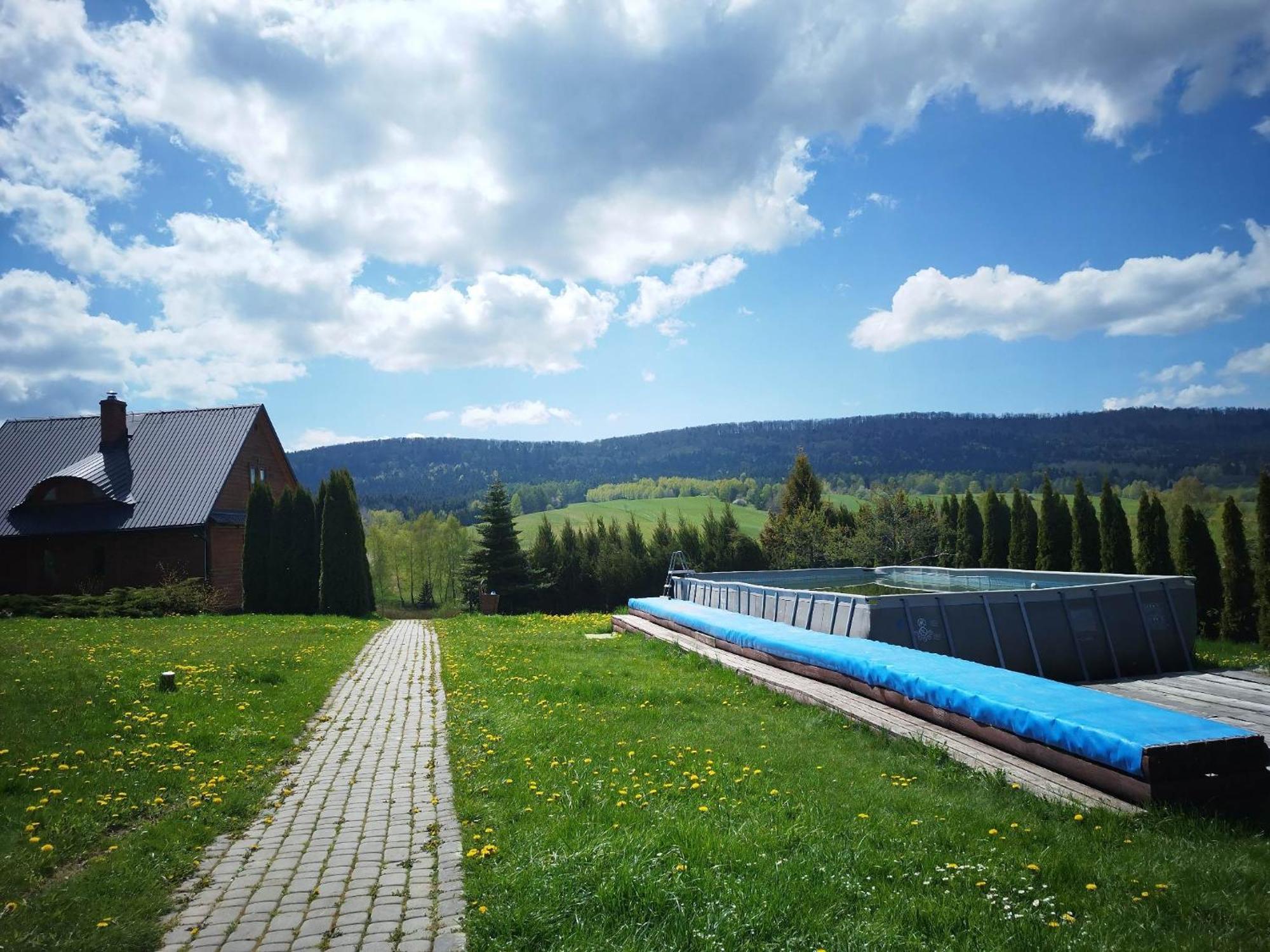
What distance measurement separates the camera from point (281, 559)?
94.4ft

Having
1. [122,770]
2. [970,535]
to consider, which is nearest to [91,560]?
[122,770]

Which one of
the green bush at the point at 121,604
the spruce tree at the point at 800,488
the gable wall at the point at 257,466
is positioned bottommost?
the green bush at the point at 121,604

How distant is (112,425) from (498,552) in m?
18.4

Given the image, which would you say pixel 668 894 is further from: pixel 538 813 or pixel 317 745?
pixel 317 745

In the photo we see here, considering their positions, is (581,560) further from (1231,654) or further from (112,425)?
(1231,654)

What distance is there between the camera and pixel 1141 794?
4746 mm

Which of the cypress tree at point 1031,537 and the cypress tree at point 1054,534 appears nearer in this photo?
the cypress tree at point 1054,534

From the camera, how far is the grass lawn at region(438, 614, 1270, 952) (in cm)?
342

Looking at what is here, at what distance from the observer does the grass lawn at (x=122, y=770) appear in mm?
3973

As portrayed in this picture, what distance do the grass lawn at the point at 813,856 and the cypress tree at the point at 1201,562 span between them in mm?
16334

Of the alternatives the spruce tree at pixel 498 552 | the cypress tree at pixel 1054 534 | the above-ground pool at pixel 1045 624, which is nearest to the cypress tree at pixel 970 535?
the cypress tree at pixel 1054 534

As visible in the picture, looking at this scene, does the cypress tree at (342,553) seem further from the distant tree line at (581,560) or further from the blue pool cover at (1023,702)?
the blue pool cover at (1023,702)

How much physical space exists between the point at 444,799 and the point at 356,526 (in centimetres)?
2579

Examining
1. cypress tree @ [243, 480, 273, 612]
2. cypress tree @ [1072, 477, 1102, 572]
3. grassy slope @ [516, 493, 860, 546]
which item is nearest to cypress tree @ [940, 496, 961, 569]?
cypress tree @ [1072, 477, 1102, 572]
